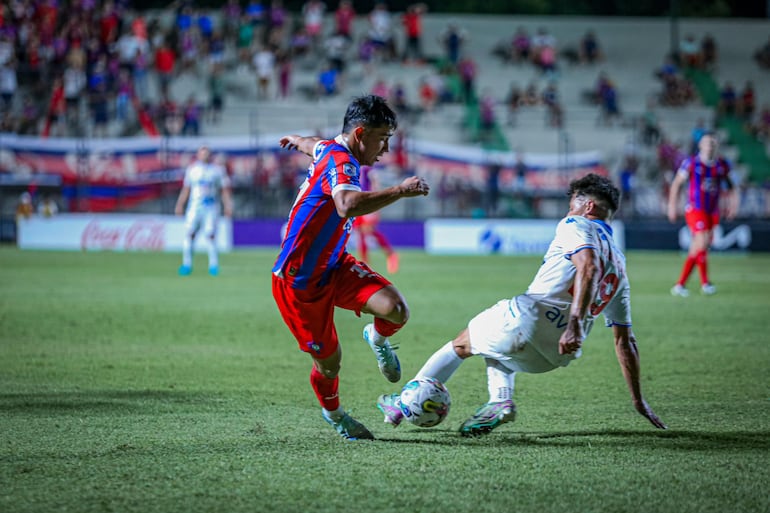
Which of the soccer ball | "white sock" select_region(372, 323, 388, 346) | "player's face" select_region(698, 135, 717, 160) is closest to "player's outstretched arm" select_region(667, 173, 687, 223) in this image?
"player's face" select_region(698, 135, 717, 160)

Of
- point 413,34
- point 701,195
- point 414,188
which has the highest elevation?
point 413,34

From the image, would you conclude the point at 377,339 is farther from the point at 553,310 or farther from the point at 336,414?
the point at 553,310

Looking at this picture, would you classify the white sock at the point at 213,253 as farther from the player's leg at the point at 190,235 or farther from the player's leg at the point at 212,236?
the player's leg at the point at 190,235

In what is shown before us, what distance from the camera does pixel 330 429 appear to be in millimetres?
6070

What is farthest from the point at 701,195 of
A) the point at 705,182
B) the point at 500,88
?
the point at 500,88

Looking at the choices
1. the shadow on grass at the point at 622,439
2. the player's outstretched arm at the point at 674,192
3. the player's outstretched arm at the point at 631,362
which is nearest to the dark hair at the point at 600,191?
the player's outstretched arm at the point at 631,362

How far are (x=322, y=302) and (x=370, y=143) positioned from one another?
95 centimetres

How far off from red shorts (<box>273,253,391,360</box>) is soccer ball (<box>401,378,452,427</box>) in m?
0.52

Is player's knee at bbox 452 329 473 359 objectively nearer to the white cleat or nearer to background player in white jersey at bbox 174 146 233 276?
the white cleat

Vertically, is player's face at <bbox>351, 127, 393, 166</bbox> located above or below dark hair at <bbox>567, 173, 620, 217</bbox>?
above

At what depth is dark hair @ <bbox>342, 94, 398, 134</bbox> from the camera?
5.54 meters

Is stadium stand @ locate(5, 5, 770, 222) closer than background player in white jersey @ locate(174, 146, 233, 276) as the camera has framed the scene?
No

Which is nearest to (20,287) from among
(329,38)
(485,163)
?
(485,163)

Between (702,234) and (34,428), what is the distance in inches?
462
